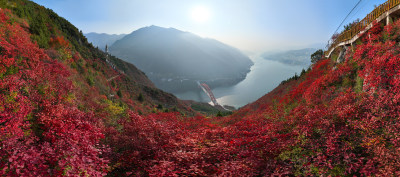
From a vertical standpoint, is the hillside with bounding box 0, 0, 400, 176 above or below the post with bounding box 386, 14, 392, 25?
below

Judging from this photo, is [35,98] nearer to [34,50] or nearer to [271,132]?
[34,50]

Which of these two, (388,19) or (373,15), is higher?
(373,15)

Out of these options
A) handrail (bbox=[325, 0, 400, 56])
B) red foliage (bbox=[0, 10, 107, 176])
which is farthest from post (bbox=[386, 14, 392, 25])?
red foliage (bbox=[0, 10, 107, 176])

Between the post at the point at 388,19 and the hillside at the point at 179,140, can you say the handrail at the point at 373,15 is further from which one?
the hillside at the point at 179,140

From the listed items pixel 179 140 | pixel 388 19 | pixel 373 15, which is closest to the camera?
pixel 179 140

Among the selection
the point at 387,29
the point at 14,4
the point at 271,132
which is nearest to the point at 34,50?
the point at 14,4

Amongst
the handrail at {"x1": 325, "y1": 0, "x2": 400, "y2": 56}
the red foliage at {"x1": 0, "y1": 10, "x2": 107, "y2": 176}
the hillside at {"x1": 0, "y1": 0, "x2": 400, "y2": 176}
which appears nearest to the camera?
the red foliage at {"x1": 0, "y1": 10, "x2": 107, "y2": 176}

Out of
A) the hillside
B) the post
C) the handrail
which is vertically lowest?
the hillside

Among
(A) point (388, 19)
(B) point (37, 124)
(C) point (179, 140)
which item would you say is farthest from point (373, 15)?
(B) point (37, 124)

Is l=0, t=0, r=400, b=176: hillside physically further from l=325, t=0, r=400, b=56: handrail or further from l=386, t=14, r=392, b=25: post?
l=325, t=0, r=400, b=56: handrail

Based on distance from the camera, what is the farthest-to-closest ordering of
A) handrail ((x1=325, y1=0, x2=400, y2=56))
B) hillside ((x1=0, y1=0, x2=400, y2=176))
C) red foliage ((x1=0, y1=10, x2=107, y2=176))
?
handrail ((x1=325, y1=0, x2=400, y2=56)), hillside ((x1=0, y1=0, x2=400, y2=176)), red foliage ((x1=0, y1=10, x2=107, y2=176))

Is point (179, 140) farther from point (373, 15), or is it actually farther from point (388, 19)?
point (373, 15)
